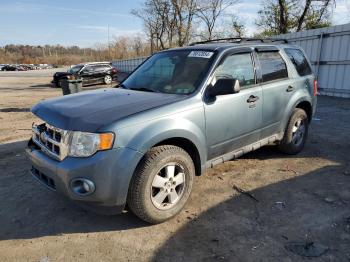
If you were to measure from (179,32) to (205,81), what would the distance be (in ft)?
108

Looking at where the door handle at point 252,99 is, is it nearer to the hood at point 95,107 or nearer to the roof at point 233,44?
the roof at point 233,44

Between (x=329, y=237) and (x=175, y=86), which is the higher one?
(x=175, y=86)

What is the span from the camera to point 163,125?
319 centimetres

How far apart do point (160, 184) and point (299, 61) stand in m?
3.43

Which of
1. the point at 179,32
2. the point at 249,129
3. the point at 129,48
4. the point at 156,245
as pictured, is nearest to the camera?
the point at 156,245

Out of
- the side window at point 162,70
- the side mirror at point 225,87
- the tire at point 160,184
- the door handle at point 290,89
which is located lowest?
the tire at point 160,184

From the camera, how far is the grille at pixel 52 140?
9.75 feet

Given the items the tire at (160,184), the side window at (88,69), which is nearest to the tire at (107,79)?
the side window at (88,69)

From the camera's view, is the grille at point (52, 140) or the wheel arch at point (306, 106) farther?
the wheel arch at point (306, 106)

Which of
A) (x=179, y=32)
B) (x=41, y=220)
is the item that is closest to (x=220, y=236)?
(x=41, y=220)

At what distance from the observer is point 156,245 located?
3.02 metres

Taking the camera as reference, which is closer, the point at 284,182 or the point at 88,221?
the point at 88,221

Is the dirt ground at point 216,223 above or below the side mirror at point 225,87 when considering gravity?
below

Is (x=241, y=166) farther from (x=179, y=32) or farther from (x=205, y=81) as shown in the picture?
(x=179, y=32)
